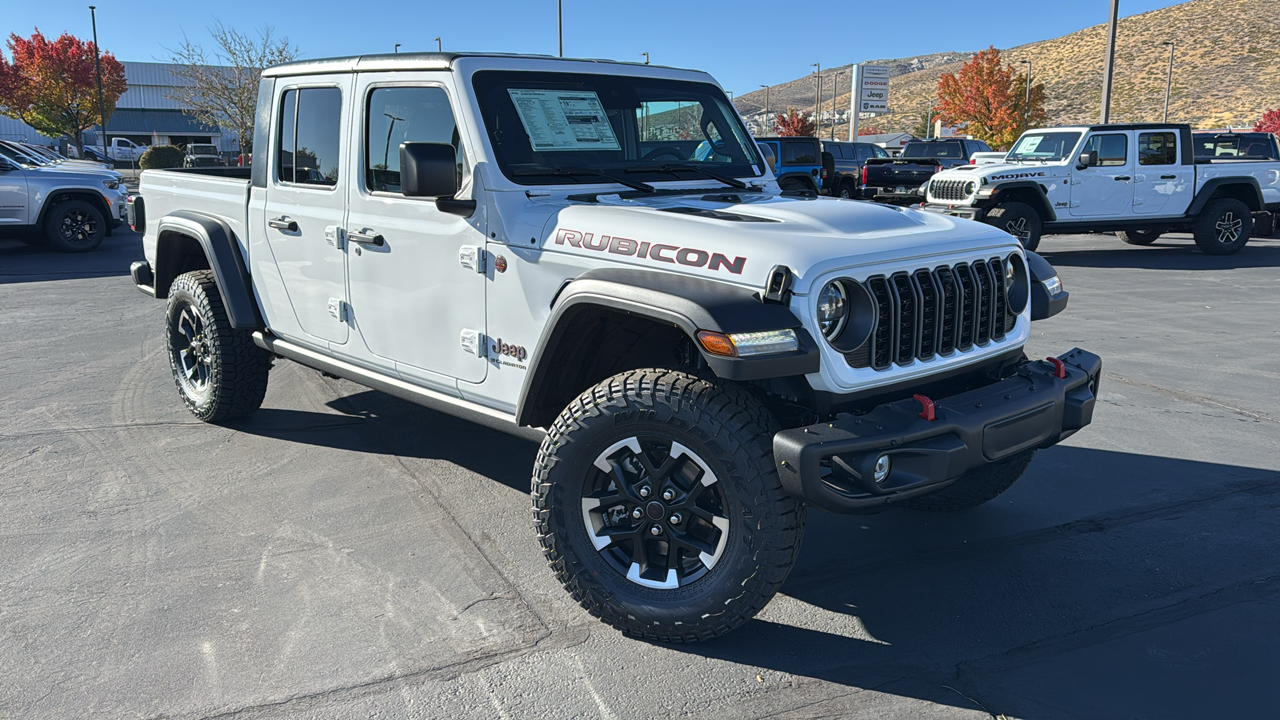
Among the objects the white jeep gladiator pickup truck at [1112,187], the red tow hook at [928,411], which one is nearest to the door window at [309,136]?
the red tow hook at [928,411]

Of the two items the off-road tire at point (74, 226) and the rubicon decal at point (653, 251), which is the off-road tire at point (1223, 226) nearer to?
the rubicon decal at point (653, 251)

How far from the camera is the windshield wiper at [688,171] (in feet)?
13.4

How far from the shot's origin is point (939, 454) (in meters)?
2.80

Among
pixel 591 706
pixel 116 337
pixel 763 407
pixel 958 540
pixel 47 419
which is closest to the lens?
pixel 591 706

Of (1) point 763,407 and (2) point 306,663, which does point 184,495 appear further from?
(1) point 763,407

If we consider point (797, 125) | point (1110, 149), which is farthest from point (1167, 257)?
point (797, 125)

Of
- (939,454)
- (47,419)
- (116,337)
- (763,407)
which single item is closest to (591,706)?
(763,407)

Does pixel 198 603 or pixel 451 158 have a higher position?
pixel 451 158

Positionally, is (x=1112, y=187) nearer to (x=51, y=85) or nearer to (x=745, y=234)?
(x=745, y=234)

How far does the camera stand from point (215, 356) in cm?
519

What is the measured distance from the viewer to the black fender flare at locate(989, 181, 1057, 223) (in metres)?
13.4

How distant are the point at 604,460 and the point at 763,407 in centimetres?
57

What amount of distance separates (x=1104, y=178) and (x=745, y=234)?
12750mm

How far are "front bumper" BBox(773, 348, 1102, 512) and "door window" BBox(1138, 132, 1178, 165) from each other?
12.6 metres
